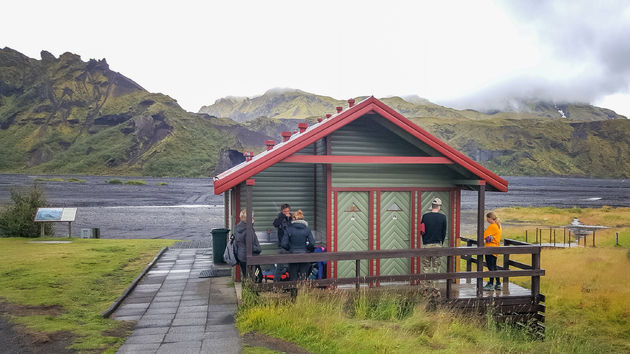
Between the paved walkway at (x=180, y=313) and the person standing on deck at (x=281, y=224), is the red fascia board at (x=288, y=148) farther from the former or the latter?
the paved walkway at (x=180, y=313)

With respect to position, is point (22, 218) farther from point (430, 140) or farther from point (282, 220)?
point (430, 140)

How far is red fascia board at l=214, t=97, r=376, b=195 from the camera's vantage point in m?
9.38

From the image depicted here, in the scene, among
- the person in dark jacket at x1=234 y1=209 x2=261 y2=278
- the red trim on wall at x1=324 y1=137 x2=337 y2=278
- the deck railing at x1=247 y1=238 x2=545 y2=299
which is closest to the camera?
the deck railing at x1=247 y1=238 x2=545 y2=299

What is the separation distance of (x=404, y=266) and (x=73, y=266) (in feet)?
34.2

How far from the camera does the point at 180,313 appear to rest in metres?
9.40

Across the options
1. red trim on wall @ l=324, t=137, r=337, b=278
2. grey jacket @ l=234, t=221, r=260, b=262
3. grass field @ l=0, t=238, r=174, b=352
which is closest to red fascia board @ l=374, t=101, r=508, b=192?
red trim on wall @ l=324, t=137, r=337, b=278

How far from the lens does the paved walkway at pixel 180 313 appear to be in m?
7.48

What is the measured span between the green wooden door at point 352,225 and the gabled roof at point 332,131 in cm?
204

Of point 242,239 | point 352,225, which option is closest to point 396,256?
point 352,225

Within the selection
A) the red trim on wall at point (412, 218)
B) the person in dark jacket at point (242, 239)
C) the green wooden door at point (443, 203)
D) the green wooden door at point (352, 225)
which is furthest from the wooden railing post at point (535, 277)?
the person in dark jacket at point (242, 239)

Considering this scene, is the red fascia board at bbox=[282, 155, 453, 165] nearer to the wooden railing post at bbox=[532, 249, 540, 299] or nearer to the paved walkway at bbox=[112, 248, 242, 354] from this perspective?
the wooden railing post at bbox=[532, 249, 540, 299]

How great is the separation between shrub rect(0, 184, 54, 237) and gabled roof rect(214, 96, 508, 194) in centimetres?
1519

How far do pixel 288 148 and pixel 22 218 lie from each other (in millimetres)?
17197

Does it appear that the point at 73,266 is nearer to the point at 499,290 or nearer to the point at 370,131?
the point at 370,131
